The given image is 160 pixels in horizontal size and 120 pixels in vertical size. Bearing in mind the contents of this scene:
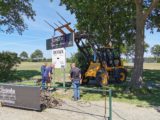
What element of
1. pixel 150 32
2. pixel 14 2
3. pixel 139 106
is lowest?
pixel 139 106

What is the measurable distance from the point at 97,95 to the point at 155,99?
9.02 ft

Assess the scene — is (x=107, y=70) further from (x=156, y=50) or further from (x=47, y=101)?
(x=156, y=50)

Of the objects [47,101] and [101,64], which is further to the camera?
[101,64]

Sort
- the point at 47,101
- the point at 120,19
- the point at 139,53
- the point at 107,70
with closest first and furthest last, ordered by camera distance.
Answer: the point at 47,101 < the point at 139,53 < the point at 107,70 < the point at 120,19

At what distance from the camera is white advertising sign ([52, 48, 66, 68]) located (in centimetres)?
1778

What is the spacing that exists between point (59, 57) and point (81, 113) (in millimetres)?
6142

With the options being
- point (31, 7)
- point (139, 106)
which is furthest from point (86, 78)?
point (31, 7)

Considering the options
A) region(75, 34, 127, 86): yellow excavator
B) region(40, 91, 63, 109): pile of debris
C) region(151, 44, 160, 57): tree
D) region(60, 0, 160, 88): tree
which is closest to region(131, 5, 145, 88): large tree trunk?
region(60, 0, 160, 88): tree

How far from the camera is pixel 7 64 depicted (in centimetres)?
2620

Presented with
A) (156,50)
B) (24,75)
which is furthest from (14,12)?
(156,50)

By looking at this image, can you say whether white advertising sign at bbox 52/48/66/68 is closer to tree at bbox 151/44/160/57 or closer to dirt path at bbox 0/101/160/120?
dirt path at bbox 0/101/160/120

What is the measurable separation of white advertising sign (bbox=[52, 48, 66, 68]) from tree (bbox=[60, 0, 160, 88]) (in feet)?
9.54

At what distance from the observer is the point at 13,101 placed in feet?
43.8

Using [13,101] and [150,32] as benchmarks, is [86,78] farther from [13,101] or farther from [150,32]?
[150,32]
